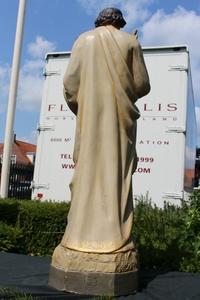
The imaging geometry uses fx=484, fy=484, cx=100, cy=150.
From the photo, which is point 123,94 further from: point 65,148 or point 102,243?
point 65,148

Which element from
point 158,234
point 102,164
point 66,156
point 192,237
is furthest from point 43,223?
point 102,164

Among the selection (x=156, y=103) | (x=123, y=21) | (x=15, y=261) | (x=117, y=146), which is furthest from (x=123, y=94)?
(x=156, y=103)

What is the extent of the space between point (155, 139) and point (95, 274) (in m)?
5.03

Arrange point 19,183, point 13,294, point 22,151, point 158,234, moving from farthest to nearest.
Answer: point 22,151 < point 19,183 < point 158,234 < point 13,294

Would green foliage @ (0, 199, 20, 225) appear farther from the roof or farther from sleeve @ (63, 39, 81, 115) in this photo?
the roof

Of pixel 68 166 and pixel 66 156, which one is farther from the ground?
pixel 66 156

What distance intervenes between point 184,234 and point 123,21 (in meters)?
3.56

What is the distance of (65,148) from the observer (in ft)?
31.0

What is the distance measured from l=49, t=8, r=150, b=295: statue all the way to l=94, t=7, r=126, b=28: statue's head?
0.5 inches

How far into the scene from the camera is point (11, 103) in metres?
10.7

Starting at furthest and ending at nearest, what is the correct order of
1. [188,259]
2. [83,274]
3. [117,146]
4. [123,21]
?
[188,259]
[123,21]
[117,146]
[83,274]

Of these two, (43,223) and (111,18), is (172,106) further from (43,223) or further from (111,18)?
(111,18)

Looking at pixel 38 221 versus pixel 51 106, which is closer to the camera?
pixel 38 221

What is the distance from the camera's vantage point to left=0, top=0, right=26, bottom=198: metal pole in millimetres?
10203
